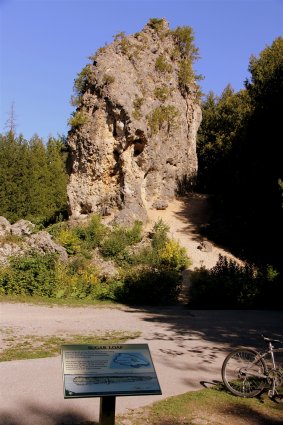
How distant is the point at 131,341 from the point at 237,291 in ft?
25.2

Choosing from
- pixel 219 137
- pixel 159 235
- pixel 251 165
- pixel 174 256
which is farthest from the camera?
pixel 219 137

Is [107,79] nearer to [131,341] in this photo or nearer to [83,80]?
[83,80]

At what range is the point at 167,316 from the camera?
14.3 m

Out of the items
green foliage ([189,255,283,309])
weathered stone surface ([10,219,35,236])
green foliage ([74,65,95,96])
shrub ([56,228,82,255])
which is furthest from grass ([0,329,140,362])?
green foliage ([74,65,95,96])

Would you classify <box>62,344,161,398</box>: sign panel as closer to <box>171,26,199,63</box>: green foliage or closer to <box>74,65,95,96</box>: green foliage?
<box>74,65,95,96</box>: green foliage

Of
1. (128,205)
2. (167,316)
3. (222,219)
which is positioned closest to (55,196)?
(128,205)

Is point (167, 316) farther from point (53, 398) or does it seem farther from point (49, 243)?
point (53, 398)

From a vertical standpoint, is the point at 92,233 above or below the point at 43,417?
above

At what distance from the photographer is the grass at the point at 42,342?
864 cm

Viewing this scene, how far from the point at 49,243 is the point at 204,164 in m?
21.8

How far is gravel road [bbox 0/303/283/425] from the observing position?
586 centimetres

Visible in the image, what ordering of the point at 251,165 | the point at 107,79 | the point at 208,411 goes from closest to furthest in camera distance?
the point at 208,411
the point at 107,79
the point at 251,165

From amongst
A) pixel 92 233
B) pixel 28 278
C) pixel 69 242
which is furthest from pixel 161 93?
pixel 28 278

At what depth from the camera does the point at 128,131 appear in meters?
26.7
